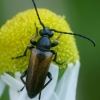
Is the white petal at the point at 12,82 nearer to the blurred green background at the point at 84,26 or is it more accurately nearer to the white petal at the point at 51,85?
the white petal at the point at 51,85

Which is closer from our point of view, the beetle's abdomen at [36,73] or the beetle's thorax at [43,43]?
the beetle's abdomen at [36,73]

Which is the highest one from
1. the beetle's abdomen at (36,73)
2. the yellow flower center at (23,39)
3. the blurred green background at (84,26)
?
→ the blurred green background at (84,26)

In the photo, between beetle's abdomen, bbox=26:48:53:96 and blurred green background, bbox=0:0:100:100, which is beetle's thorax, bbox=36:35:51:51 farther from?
blurred green background, bbox=0:0:100:100

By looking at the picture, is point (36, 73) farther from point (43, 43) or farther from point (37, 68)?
point (43, 43)

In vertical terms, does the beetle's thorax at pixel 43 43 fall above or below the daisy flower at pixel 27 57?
above

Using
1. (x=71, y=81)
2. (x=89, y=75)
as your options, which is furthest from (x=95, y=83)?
(x=71, y=81)

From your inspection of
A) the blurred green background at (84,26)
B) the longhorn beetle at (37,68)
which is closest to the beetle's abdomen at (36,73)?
the longhorn beetle at (37,68)

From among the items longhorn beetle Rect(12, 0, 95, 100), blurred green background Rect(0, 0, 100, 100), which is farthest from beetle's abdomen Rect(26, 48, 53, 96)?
blurred green background Rect(0, 0, 100, 100)

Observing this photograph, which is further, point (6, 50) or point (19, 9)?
point (19, 9)

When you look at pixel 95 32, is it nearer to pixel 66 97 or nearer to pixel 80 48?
pixel 80 48
